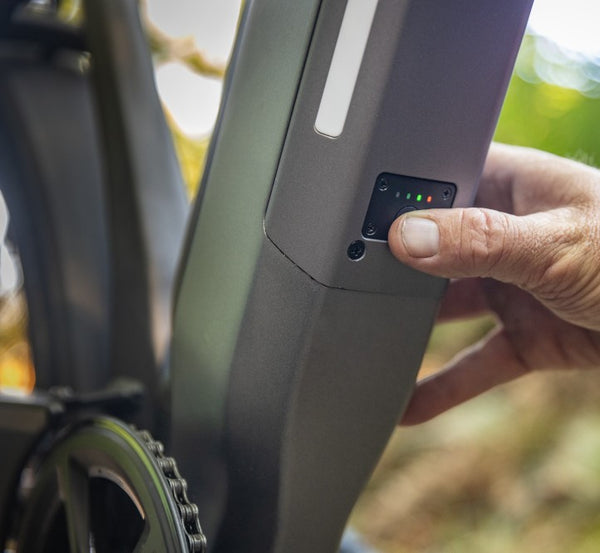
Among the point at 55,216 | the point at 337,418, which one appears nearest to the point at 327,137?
the point at 337,418

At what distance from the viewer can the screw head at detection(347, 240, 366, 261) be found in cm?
53

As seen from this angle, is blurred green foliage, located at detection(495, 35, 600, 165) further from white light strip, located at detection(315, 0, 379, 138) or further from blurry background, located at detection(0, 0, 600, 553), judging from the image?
white light strip, located at detection(315, 0, 379, 138)

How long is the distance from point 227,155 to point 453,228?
0.20 meters

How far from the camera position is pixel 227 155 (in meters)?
0.60

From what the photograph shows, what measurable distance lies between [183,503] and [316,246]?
0.22m

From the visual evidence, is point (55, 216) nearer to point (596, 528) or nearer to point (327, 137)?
point (327, 137)

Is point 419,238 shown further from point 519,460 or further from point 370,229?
point 519,460

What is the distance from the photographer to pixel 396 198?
1.74 ft

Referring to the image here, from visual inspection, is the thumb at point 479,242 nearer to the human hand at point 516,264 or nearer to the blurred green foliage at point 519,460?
the human hand at point 516,264

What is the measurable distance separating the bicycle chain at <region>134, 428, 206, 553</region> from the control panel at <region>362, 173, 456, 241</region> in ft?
0.78

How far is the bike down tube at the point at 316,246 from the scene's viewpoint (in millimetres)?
499

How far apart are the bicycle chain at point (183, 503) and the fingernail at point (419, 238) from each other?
9.9 inches

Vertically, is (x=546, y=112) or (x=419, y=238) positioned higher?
(x=546, y=112)

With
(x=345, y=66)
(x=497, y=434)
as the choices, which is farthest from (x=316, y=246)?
(x=497, y=434)
